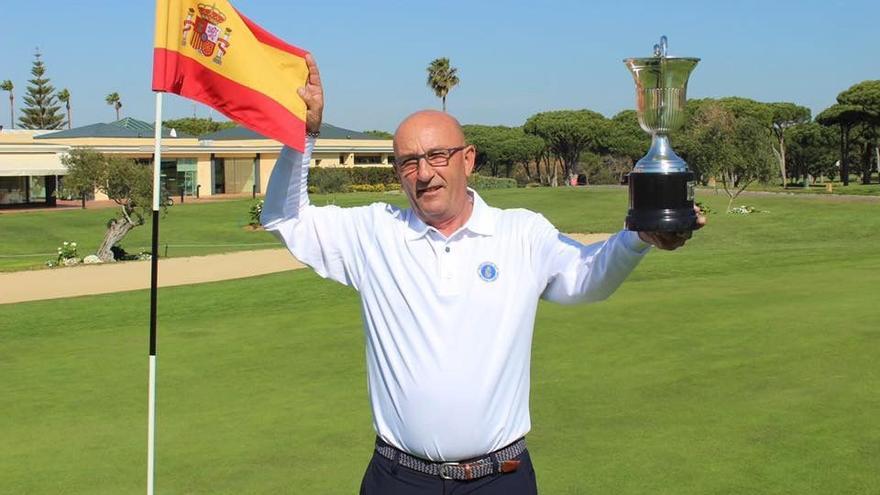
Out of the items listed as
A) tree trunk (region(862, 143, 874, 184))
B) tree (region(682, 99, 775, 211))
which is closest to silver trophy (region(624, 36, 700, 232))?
tree (region(682, 99, 775, 211))

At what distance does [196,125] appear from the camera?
116 m

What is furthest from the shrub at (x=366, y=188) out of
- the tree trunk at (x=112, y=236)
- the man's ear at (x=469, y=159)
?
the man's ear at (x=469, y=159)

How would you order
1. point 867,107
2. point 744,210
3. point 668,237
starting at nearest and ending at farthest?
1. point 668,237
2. point 744,210
3. point 867,107

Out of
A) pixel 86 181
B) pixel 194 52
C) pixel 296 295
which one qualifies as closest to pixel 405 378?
pixel 194 52

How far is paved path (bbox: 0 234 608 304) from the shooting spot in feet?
67.0

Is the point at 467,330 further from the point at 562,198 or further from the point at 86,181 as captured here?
the point at 562,198

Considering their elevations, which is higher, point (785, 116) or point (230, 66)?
point (785, 116)

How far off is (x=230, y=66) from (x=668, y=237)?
2166 millimetres

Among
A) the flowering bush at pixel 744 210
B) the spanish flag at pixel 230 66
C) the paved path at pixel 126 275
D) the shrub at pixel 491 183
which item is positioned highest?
the shrub at pixel 491 183

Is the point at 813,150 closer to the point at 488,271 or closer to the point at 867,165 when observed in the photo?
the point at 867,165

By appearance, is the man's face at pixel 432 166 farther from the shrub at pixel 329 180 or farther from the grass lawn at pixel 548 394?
the shrub at pixel 329 180

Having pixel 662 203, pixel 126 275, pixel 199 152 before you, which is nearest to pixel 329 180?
pixel 199 152

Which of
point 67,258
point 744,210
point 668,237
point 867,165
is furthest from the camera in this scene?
point 867,165

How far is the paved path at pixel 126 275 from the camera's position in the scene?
2042cm
